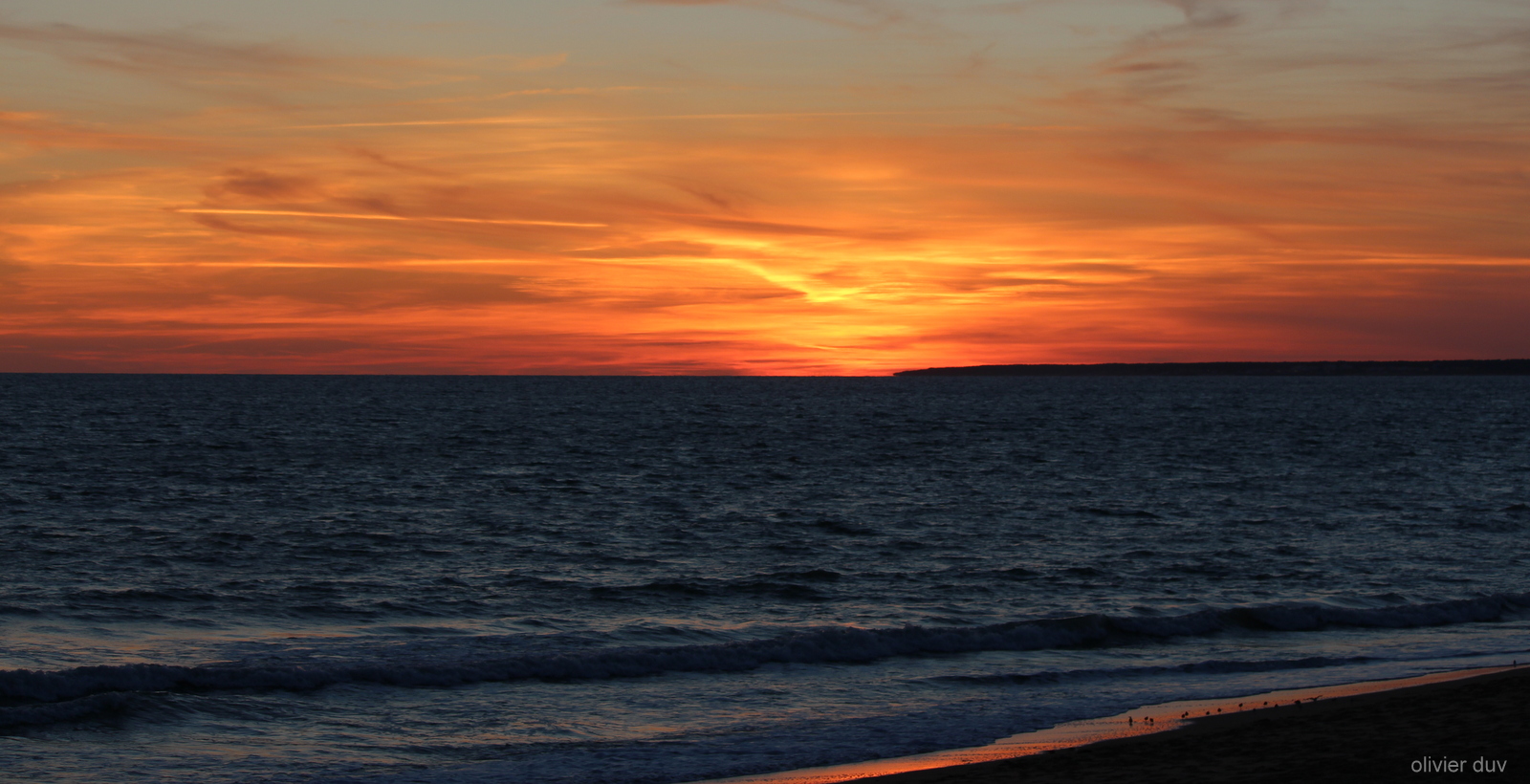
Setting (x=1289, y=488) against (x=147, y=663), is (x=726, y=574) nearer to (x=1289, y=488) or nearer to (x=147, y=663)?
(x=147, y=663)

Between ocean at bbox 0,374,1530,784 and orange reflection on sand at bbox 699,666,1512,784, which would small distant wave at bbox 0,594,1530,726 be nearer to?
ocean at bbox 0,374,1530,784

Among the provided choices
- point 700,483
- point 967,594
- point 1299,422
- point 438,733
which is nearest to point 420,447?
point 700,483

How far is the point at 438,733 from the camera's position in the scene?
45.2 feet

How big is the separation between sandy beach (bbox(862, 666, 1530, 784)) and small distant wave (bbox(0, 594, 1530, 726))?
4.24 meters

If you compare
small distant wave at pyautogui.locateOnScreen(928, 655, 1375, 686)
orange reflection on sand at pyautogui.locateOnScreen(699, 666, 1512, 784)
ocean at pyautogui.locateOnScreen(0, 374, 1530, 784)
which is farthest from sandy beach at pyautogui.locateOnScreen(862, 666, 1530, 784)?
→ small distant wave at pyautogui.locateOnScreen(928, 655, 1375, 686)

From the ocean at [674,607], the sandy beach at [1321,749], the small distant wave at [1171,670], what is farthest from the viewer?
the small distant wave at [1171,670]

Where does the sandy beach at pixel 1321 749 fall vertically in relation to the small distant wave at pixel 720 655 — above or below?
above

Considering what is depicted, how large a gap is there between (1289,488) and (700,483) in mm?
22445

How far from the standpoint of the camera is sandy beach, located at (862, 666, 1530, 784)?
1062 cm

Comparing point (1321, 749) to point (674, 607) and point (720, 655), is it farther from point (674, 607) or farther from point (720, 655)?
point (674, 607)

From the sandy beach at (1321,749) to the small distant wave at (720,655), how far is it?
4.24 m

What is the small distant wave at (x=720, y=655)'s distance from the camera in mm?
15516

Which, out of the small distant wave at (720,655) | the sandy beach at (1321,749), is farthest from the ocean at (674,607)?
the sandy beach at (1321,749)

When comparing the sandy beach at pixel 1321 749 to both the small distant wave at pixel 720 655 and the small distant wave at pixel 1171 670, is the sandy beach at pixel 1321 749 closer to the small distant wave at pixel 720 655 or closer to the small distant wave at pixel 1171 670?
the small distant wave at pixel 1171 670
